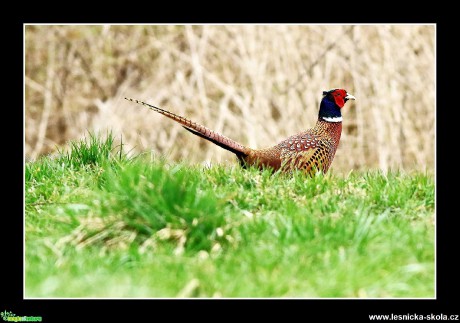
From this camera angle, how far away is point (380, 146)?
9836mm

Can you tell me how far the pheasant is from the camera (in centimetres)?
591

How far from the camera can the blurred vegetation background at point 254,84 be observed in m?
9.83

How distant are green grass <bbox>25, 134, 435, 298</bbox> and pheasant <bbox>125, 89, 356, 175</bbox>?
819 mm

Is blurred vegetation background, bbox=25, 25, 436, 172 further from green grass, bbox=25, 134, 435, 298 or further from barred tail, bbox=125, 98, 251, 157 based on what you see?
green grass, bbox=25, 134, 435, 298

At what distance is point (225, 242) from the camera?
169 inches

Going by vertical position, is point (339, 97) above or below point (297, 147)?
above

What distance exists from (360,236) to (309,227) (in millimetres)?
293

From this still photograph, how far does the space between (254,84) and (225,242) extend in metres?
5.94

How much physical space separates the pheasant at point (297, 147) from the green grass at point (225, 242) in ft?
2.69

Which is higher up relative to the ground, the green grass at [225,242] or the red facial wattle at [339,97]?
the red facial wattle at [339,97]
